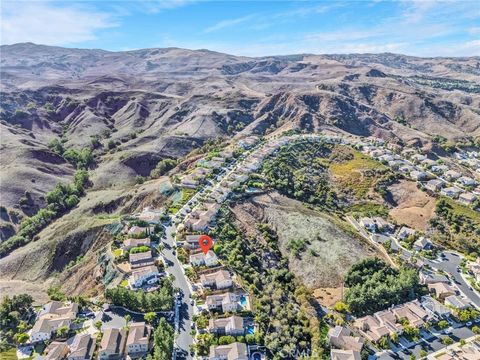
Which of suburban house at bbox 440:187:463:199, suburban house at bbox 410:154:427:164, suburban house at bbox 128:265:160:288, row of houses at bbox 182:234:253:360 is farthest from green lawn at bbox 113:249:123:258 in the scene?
suburban house at bbox 410:154:427:164

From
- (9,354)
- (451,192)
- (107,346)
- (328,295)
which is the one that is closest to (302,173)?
(451,192)

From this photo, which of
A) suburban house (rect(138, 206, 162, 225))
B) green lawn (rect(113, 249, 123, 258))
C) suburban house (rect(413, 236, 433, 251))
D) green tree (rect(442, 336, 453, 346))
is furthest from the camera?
suburban house (rect(138, 206, 162, 225))

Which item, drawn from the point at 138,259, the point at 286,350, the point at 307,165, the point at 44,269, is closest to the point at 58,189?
the point at 44,269

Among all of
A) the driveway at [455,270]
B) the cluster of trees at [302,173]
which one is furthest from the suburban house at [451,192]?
the cluster of trees at [302,173]

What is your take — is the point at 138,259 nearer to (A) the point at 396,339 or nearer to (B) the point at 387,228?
(A) the point at 396,339

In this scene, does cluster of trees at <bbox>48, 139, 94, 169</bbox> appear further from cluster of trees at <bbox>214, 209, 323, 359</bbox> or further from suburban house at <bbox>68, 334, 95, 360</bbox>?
suburban house at <bbox>68, 334, 95, 360</bbox>

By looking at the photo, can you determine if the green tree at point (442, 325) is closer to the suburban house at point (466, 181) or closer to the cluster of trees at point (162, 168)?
the suburban house at point (466, 181)
